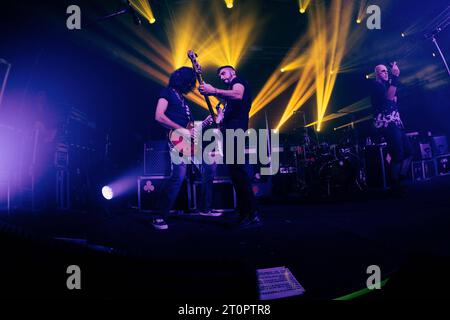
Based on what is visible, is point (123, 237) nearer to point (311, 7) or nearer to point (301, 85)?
point (311, 7)

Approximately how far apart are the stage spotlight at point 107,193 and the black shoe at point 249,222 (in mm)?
2365

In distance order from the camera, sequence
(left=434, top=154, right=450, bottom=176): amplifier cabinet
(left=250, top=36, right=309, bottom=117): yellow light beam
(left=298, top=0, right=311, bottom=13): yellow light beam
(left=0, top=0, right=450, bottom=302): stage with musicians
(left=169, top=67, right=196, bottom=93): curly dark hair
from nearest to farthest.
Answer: (left=0, top=0, right=450, bottom=302): stage with musicians → (left=169, top=67, right=196, bottom=93): curly dark hair → (left=298, top=0, right=311, bottom=13): yellow light beam → (left=434, top=154, right=450, bottom=176): amplifier cabinet → (left=250, top=36, right=309, bottom=117): yellow light beam

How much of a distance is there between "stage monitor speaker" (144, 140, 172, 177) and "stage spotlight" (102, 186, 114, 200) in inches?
24.1

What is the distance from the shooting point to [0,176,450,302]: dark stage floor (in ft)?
2.29

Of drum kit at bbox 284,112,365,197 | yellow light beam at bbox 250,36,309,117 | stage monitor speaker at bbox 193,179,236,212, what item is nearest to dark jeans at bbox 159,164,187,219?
stage monitor speaker at bbox 193,179,236,212

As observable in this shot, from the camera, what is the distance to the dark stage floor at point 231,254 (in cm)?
70

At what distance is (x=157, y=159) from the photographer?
13.7ft

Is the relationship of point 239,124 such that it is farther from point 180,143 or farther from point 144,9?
point 144,9

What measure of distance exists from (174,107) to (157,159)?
55.9 inches

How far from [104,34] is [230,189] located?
13.0 ft

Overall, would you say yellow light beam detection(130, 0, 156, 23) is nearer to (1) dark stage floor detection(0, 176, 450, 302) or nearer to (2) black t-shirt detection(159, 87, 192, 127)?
(2) black t-shirt detection(159, 87, 192, 127)

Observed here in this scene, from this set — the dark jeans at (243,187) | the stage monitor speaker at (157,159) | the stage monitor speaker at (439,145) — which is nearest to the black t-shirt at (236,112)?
the dark jeans at (243,187)

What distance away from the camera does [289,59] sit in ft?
23.1
